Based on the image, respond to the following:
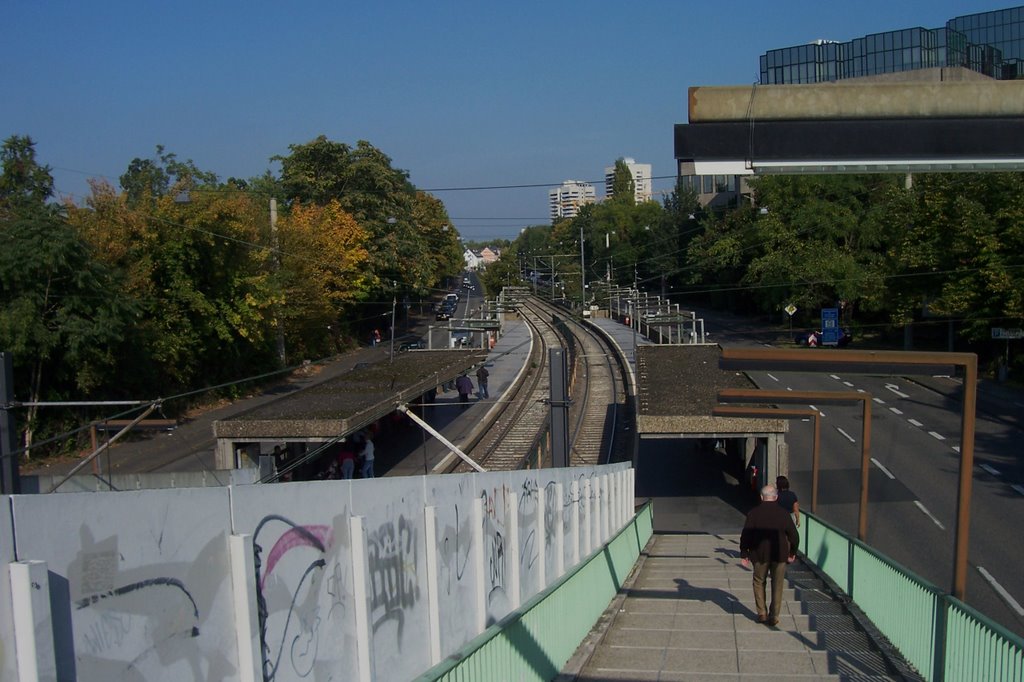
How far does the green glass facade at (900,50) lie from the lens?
76375mm

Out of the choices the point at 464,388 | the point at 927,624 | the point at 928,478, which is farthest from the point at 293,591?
the point at 464,388

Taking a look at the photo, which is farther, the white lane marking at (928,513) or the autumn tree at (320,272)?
the autumn tree at (320,272)

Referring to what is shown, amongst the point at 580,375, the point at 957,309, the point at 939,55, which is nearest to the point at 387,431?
the point at 580,375

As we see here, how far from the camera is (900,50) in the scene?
258ft

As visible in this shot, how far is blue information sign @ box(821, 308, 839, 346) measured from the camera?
4769cm

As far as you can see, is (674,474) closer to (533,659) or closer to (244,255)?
(244,255)

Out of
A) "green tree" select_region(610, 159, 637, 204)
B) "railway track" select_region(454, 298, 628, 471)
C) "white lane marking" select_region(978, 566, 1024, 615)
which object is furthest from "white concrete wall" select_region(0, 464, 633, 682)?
"green tree" select_region(610, 159, 637, 204)

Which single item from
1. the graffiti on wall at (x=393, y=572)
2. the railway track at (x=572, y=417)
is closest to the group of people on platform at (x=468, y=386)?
the railway track at (x=572, y=417)

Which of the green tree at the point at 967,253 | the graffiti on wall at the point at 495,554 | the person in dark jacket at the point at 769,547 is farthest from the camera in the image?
the green tree at the point at 967,253

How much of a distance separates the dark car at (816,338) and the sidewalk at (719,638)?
38.9 metres

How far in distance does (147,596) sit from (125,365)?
26.3 m

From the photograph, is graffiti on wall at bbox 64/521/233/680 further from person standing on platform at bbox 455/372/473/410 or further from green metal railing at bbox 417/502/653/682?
person standing on platform at bbox 455/372/473/410

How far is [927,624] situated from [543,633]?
113 inches

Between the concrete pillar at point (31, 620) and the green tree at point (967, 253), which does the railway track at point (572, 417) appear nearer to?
the green tree at point (967, 253)
